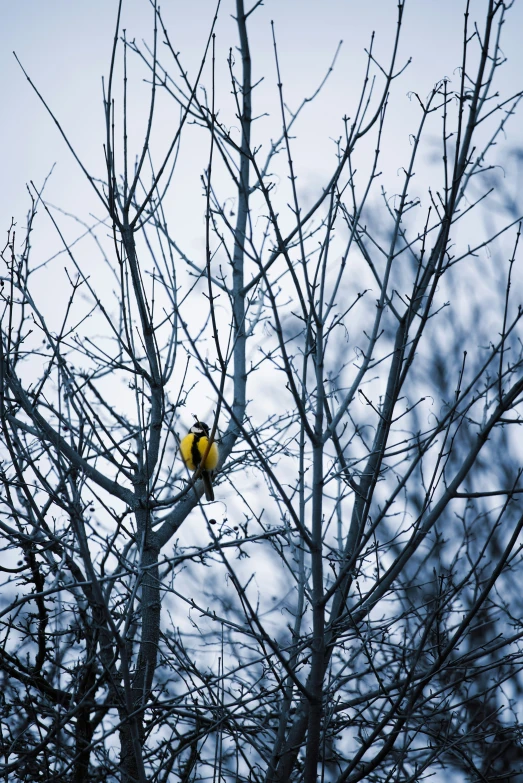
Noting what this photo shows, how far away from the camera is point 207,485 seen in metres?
4.28

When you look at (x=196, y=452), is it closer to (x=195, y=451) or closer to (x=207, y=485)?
(x=195, y=451)

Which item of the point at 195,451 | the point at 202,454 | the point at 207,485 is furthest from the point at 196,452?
the point at 207,485

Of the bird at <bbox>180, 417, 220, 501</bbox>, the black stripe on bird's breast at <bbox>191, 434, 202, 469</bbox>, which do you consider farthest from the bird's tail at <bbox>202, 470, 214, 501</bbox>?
the black stripe on bird's breast at <bbox>191, 434, 202, 469</bbox>

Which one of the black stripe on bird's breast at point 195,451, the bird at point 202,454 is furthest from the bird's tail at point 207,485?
the black stripe on bird's breast at point 195,451

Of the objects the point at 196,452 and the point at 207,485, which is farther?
the point at 196,452

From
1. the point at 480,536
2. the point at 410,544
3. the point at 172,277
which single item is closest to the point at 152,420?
the point at 172,277

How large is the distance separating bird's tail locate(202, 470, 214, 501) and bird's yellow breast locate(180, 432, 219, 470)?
3 centimetres

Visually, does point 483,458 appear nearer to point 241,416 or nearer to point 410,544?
point 241,416

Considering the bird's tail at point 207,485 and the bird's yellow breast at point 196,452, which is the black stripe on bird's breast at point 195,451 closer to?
the bird's yellow breast at point 196,452

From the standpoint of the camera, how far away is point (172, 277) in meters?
3.49

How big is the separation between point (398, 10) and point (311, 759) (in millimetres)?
2615

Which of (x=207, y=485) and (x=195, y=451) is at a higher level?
(x=195, y=451)

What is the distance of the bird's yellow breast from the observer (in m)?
4.29

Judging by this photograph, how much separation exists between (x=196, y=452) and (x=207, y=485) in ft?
0.77
